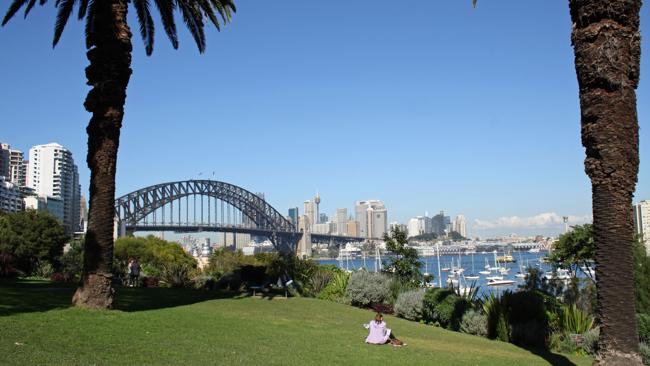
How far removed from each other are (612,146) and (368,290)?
11392 millimetres

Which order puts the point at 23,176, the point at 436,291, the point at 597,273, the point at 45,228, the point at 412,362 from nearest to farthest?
the point at 597,273 → the point at 412,362 → the point at 436,291 → the point at 45,228 → the point at 23,176

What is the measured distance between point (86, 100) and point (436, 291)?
1028 centimetres

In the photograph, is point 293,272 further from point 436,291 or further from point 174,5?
→ point 174,5

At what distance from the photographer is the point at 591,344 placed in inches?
484

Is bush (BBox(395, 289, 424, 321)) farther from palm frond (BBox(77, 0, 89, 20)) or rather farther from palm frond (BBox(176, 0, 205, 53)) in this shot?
palm frond (BBox(77, 0, 89, 20))

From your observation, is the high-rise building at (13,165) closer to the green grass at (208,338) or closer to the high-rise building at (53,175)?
the high-rise building at (53,175)

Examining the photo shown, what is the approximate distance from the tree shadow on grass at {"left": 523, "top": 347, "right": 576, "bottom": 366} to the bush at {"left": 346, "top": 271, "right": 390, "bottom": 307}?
20.7 ft

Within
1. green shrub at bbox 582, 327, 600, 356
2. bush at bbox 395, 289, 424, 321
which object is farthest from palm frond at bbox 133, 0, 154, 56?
green shrub at bbox 582, 327, 600, 356

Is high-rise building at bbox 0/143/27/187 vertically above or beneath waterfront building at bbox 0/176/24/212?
above

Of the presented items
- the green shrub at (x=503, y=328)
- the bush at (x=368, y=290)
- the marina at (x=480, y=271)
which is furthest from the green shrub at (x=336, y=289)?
the green shrub at (x=503, y=328)

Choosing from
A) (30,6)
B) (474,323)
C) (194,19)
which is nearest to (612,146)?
(474,323)

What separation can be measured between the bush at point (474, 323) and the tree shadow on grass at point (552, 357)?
1.67 meters

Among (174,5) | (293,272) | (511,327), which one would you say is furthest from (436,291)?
(174,5)

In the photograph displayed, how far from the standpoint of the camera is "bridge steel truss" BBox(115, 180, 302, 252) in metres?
101
